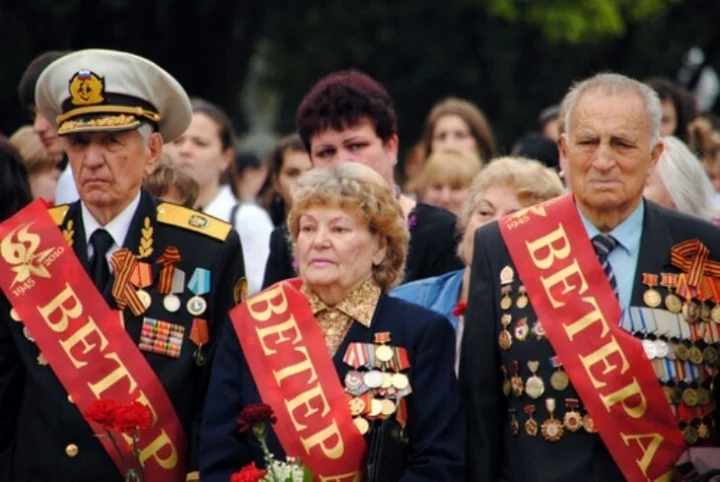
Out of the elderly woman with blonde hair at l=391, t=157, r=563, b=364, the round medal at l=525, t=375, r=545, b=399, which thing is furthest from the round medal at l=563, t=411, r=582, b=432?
the elderly woman with blonde hair at l=391, t=157, r=563, b=364

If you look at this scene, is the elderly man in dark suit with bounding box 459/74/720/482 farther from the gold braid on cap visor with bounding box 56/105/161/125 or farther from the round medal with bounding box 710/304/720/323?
the gold braid on cap visor with bounding box 56/105/161/125

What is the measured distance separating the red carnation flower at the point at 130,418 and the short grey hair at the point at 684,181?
Result: 2912 mm

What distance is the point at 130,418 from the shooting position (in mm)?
6094

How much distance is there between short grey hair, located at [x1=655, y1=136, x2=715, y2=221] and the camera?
8148 mm

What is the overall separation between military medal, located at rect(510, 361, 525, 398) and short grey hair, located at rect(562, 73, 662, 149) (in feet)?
2.67

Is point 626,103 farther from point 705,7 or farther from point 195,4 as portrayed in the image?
point 705,7

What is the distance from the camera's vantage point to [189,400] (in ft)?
21.9

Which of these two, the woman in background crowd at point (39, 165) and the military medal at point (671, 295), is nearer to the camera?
the military medal at point (671, 295)

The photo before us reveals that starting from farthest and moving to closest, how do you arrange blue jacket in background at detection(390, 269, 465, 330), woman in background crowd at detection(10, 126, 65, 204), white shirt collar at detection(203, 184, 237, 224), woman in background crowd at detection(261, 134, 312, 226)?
1. woman in background crowd at detection(261, 134, 312, 226)
2. white shirt collar at detection(203, 184, 237, 224)
3. woman in background crowd at detection(10, 126, 65, 204)
4. blue jacket in background at detection(390, 269, 465, 330)

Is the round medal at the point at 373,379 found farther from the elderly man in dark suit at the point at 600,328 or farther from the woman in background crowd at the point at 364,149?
the woman in background crowd at the point at 364,149

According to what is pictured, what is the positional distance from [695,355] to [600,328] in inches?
12.6

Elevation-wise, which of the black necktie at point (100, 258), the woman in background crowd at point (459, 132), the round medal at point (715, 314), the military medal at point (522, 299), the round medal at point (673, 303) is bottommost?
the round medal at point (715, 314)

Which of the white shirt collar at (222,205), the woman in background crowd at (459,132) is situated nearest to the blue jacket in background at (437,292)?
the white shirt collar at (222,205)

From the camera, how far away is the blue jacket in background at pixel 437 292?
23.9ft
